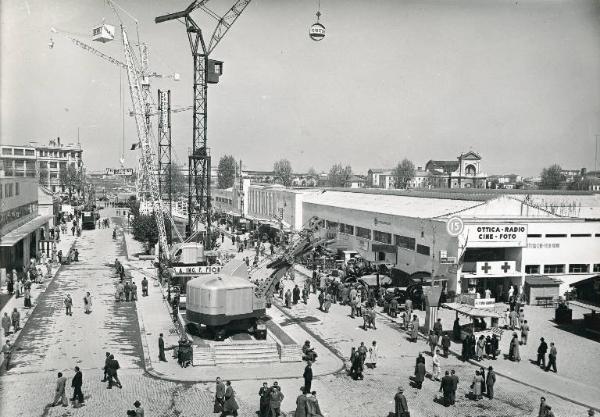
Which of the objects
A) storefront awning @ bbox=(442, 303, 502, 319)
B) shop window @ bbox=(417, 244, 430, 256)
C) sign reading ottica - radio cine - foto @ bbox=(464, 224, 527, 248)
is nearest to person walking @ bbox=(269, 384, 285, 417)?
storefront awning @ bbox=(442, 303, 502, 319)

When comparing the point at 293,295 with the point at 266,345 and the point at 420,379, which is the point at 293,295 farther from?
the point at 420,379

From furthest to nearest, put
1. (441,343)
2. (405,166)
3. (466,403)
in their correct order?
(405,166)
(441,343)
(466,403)

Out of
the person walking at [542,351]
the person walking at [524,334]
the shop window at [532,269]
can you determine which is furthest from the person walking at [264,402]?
the shop window at [532,269]

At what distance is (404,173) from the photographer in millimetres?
156000

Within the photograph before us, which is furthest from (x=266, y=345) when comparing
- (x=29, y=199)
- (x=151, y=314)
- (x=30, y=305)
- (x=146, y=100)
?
(x=146, y=100)

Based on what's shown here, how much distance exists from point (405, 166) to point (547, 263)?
122 m

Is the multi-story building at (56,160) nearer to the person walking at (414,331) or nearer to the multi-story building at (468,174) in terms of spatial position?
the multi-story building at (468,174)

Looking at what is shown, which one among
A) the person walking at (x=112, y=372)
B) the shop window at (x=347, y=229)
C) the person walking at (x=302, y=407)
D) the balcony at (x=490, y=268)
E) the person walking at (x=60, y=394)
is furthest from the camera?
the shop window at (x=347, y=229)

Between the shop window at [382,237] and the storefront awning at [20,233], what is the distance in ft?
82.6

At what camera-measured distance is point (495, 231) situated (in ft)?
117

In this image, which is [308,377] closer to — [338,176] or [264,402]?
[264,402]

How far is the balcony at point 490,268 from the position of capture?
115 feet

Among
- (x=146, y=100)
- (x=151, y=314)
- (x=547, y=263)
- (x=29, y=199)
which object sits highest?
(x=146, y=100)

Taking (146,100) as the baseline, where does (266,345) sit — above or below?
below
